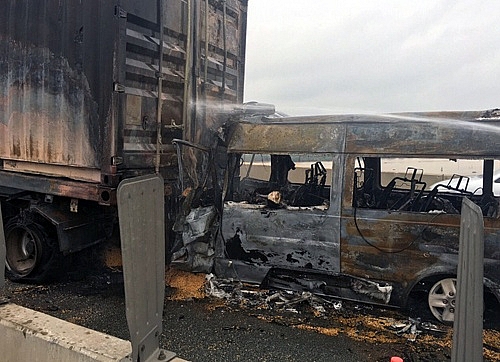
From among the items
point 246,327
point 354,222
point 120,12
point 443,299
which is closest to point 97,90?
point 120,12

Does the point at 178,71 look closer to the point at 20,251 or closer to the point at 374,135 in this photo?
the point at 374,135

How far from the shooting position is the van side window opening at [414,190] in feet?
15.3

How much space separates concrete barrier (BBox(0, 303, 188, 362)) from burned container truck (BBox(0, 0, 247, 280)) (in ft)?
7.57

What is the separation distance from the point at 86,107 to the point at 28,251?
2.17 meters

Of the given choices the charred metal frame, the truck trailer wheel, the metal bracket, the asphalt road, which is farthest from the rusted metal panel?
the truck trailer wheel

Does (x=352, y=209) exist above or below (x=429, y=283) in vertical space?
above

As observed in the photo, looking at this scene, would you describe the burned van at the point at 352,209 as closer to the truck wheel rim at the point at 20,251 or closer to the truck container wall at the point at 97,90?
the truck container wall at the point at 97,90

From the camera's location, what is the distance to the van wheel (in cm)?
438

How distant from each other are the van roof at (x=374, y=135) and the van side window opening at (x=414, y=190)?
0.16 meters

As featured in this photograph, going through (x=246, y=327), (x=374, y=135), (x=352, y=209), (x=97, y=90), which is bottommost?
(x=246, y=327)

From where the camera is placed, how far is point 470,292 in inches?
67.4

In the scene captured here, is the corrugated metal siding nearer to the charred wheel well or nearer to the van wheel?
the charred wheel well

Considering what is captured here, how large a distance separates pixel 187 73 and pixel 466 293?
464 cm

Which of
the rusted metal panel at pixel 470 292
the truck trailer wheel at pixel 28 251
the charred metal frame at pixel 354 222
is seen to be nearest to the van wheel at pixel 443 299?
the charred metal frame at pixel 354 222
